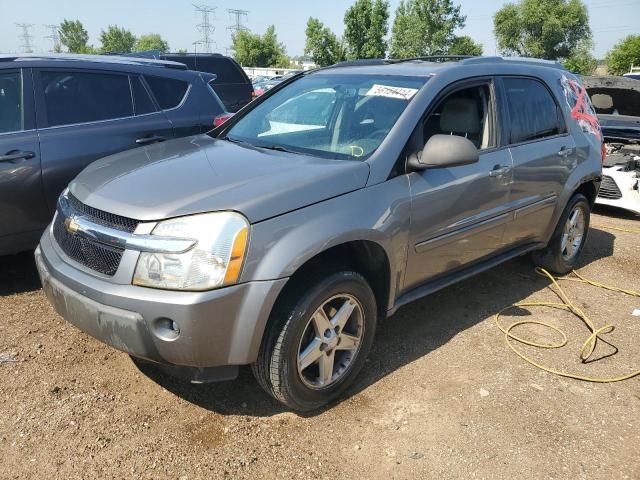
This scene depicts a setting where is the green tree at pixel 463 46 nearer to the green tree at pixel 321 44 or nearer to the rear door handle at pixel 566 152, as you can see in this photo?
the green tree at pixel 321 44

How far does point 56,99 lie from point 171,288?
2.65m

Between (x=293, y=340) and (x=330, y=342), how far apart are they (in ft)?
0.99

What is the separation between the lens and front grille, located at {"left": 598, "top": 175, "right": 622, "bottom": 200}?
22.7 feet

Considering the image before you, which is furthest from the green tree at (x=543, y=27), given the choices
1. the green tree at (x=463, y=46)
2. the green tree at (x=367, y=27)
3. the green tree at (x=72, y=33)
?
the green tree at (x=72, y=33)

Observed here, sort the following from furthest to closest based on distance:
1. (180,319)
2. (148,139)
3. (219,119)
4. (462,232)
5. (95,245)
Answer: (219,119) → (148,139) → (462,232) → (95,245) → (180,319)

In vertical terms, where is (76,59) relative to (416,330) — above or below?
above

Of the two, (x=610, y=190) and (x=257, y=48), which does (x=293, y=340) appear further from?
(x=257, y=48)

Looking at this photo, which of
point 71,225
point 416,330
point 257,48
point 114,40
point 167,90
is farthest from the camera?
point 114,40

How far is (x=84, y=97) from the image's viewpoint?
4367mm

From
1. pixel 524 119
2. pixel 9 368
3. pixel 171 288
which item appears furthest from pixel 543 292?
pixel 9 368

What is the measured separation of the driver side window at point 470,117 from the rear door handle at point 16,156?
2.84 metres

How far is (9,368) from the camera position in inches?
123

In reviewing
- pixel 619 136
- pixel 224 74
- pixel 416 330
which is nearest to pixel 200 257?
pixel 416 330

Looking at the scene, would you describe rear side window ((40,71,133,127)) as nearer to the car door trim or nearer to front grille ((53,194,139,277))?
front grille ((53,194,139,277))
